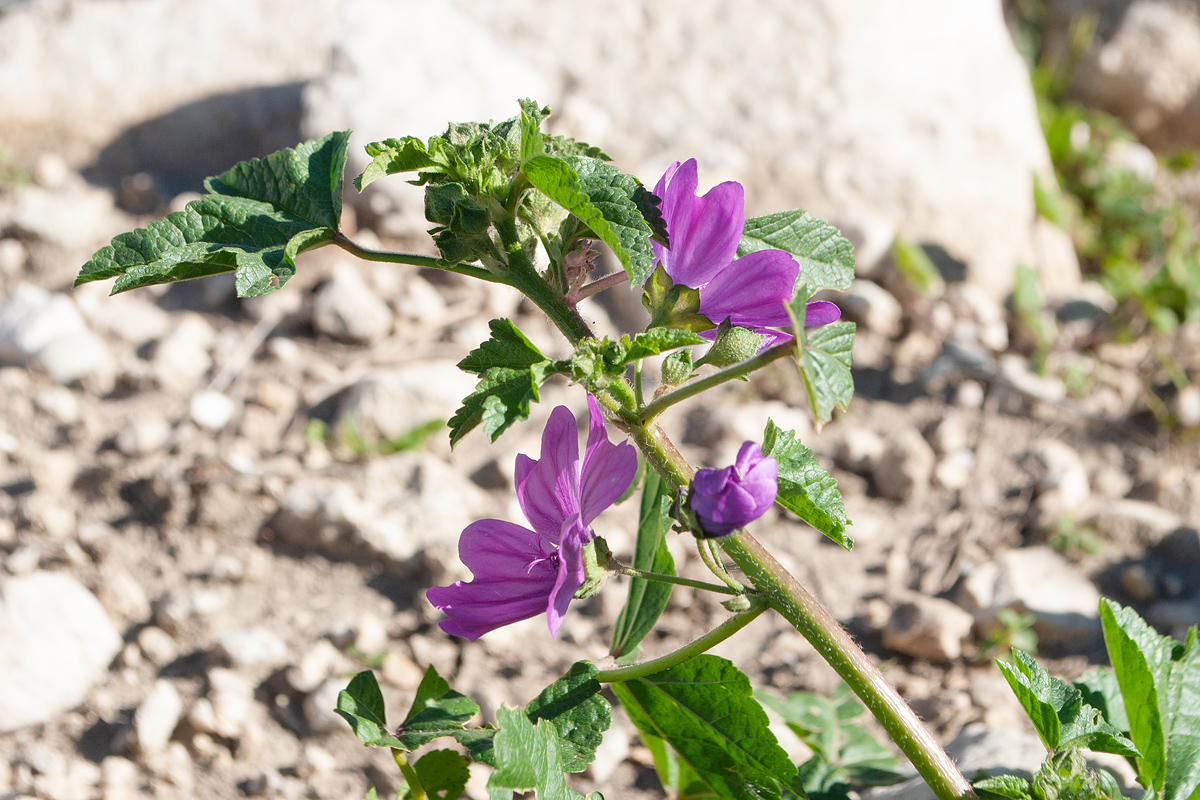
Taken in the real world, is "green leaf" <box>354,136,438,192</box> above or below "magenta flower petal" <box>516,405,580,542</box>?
above

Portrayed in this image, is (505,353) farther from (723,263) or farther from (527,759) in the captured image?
(527,759)

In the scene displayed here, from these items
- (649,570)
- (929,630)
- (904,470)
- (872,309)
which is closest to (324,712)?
(649,570)

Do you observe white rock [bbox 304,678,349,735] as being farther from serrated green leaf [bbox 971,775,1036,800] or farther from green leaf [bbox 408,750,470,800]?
serrated green leaf [bbox 971,775,1036,800]

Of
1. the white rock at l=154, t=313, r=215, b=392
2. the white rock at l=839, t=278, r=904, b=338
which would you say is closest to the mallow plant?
the white rock at l=154, t=313, r=215, b=392

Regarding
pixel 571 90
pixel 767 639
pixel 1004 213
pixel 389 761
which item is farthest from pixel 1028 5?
pixel 389 761

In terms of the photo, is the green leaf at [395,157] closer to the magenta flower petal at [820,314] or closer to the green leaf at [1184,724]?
the magenta flower petal at [820,314]
